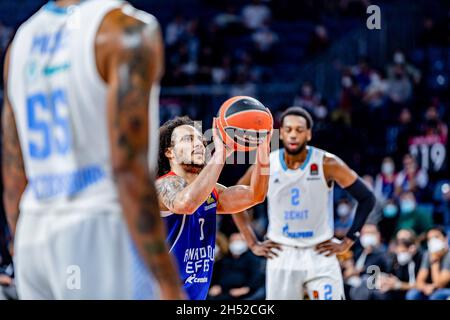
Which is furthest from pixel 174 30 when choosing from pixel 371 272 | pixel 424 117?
pixel 371 272

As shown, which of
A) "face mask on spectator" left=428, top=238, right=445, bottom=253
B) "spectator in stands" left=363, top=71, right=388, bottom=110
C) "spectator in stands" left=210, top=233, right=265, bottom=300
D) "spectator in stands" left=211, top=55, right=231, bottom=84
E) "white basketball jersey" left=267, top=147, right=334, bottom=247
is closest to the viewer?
"white basketball jersey" left=267, top=147, right=334, bottom=247

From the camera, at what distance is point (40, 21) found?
3.19 m

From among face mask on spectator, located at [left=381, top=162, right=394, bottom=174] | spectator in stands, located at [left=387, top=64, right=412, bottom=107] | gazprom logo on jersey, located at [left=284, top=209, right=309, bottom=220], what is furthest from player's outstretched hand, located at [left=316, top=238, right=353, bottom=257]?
spectator in stands, located at [left=387, top=64, right=412, bottom=107]

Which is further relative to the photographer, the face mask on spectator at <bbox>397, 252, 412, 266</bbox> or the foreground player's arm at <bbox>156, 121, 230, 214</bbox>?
the face mask on spectator at <bbox>397, 252, 412, 266</bbox>

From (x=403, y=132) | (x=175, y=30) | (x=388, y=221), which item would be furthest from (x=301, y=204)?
(x=175, y=30)

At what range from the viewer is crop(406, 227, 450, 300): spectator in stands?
9.45 meters

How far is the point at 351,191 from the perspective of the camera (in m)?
7.95

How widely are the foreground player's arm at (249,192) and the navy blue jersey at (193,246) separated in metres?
0.22

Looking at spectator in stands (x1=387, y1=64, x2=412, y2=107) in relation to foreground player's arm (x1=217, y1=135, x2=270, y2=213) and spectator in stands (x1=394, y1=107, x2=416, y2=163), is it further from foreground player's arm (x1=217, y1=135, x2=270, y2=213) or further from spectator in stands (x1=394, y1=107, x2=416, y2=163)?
foreground player's arm (x1=217, y1=135, x2=270, y2=213)

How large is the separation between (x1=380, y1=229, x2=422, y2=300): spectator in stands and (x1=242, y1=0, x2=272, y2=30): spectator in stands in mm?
8214

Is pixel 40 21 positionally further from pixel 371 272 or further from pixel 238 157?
pixel 238 157

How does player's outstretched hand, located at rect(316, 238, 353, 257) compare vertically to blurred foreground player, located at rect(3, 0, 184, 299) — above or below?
below

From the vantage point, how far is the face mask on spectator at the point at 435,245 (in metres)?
9.73
